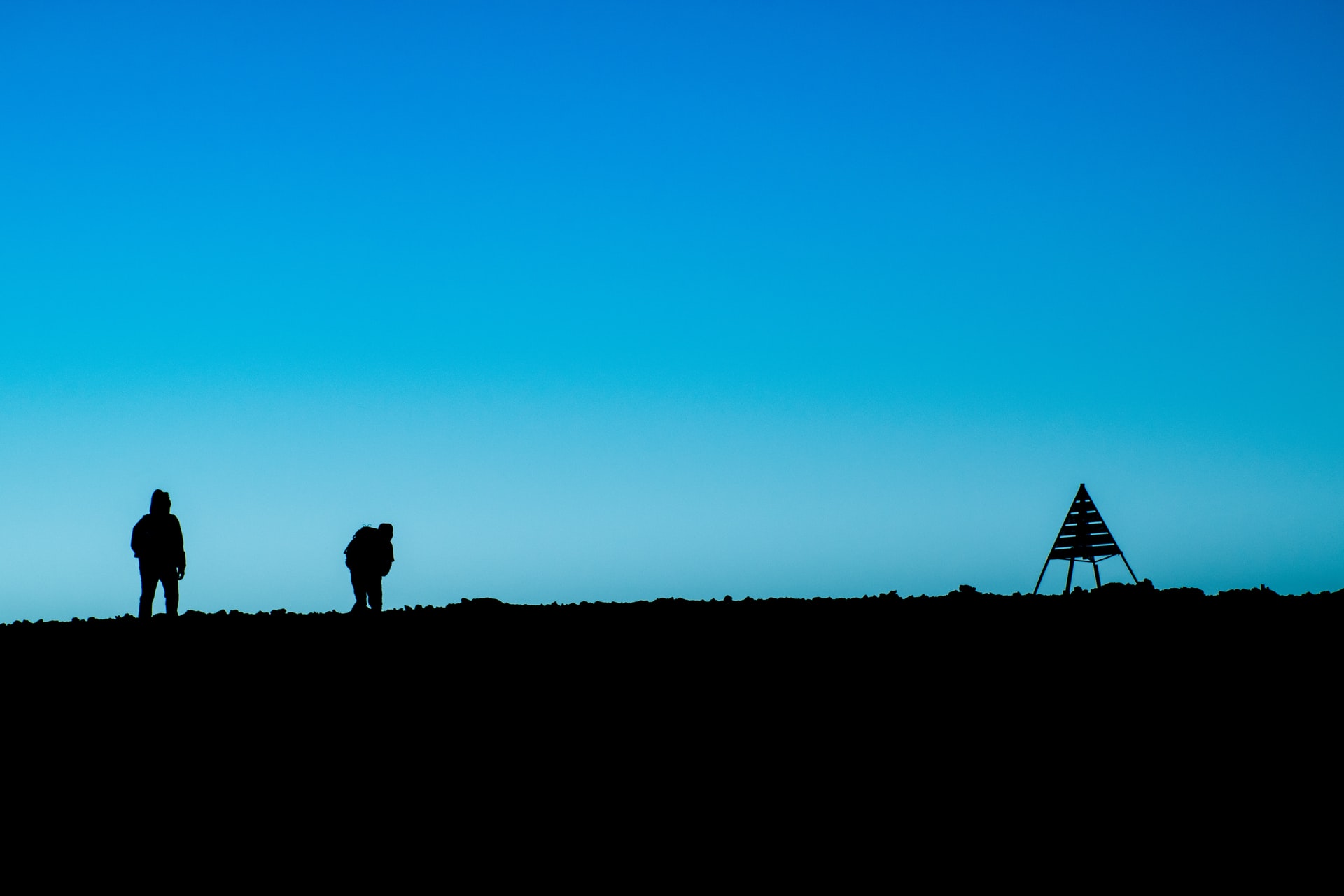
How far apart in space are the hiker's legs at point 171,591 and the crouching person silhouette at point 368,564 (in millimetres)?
2888

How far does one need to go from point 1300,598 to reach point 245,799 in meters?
12.6

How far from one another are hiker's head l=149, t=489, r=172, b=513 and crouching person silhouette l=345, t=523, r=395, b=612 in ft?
10.5

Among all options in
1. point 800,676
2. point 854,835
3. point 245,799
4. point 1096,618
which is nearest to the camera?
point 854,835

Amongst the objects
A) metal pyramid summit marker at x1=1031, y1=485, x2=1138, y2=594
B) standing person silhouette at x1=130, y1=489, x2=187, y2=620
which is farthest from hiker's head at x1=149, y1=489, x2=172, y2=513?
metal pyramid summit marker at x1=1031, y1=485, x2=1138, y2=594

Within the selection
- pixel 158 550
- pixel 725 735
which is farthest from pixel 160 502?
pixel 725 735

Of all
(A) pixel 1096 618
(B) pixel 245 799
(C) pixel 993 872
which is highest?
(A) pixel 1096 618

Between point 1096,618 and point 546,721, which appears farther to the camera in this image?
point 1096,618

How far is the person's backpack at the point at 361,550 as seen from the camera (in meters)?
17.5

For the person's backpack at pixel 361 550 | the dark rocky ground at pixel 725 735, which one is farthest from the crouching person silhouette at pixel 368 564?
the dark rocky ground at pixel 725 735

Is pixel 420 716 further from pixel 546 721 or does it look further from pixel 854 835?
pixel 854 835

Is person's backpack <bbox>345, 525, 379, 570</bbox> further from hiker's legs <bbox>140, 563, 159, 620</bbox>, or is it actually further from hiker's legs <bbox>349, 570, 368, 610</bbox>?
hiker's legs <bbox>140, 563, 159, 620</bbox>

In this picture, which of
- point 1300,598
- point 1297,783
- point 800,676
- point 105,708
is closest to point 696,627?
point 800,676

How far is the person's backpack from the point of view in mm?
17500

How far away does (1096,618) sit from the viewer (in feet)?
40.7
